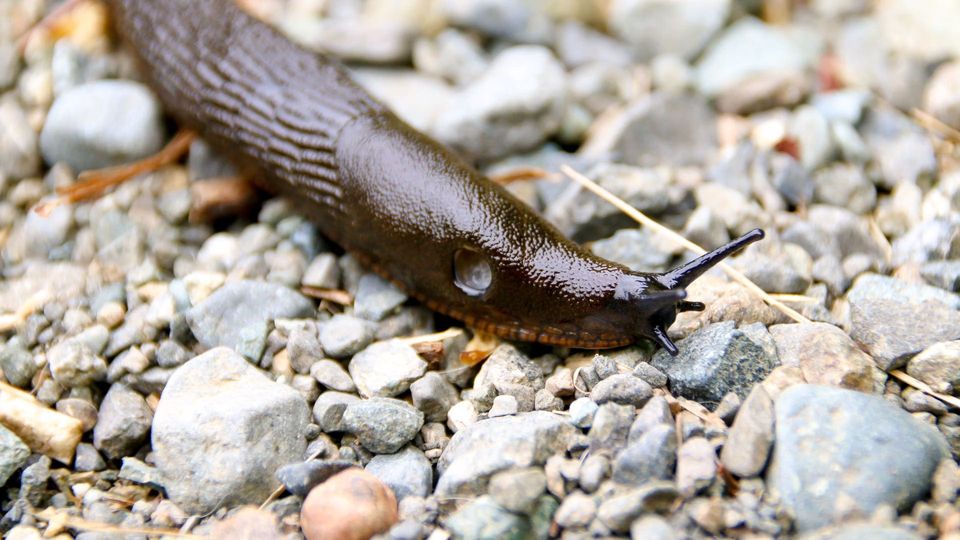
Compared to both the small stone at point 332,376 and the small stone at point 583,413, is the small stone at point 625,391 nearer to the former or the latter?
the small stone at point 583,413

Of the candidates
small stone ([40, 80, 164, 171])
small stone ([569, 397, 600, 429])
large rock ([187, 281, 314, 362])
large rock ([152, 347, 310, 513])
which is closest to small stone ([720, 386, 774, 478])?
small stone ([569, 397, 600, 429])

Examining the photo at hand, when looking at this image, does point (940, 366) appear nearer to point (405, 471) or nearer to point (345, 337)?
point (405, 471)

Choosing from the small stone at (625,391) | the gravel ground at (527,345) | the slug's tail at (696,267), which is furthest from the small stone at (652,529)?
the slug's tail at (696,267)

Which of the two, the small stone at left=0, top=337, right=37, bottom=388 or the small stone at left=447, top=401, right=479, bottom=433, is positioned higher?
the small stone at left=0, top=337, right=37, bottom=388

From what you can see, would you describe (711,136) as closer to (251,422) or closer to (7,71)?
(251,422)

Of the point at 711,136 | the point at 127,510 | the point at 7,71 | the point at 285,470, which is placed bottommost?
the point at 127,510

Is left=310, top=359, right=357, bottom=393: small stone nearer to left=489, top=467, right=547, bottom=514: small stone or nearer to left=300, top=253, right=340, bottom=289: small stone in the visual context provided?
left=300, top=253, right=340, bottom=289: small stone

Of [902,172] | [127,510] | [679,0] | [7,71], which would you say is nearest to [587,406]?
[127,510]
